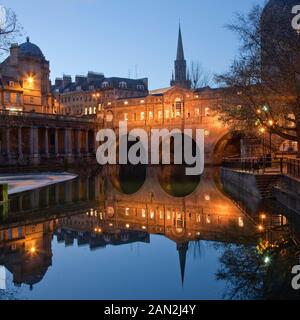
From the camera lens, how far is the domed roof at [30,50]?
8062 centimetres

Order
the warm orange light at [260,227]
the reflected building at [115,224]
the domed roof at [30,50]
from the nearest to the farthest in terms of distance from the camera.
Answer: the reflected building at [115,224], the warm orange light at [260,227], the domed roof at [30,50]

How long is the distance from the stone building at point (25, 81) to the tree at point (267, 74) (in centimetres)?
5012

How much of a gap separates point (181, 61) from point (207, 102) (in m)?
57.7

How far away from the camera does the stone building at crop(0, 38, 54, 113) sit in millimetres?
73312

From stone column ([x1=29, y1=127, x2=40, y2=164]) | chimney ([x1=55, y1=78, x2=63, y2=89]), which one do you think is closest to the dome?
stone column ([x1=29, y1=127, x2=40, y2=164])

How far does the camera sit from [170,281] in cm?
1138

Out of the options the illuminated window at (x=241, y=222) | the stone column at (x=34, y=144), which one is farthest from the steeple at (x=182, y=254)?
the stone column at (x=34, y=144)

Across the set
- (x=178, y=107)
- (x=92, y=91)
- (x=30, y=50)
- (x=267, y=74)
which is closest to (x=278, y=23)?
(x=267, y=74)

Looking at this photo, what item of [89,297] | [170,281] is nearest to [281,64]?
[170,281]

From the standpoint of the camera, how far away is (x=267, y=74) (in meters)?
26.8

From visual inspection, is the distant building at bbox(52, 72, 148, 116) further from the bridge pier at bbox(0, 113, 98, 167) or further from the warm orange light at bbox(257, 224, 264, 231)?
the warm orange light at bbox(257, 224, 264, 231)

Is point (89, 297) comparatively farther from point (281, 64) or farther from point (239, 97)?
point (239, 97)

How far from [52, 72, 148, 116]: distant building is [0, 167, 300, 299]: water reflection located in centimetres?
7427

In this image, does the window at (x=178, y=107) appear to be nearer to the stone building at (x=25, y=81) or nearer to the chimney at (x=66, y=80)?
the stone building at (x=25, y=81)
